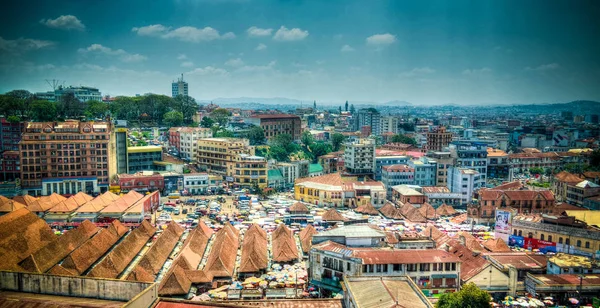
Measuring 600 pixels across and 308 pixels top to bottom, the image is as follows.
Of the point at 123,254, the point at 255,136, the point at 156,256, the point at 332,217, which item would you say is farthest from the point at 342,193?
the point at 255,136

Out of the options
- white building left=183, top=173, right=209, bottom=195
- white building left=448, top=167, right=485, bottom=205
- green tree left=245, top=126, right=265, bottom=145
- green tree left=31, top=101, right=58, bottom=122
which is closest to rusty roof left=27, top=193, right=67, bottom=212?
white building left=183, top=173, right=209, bottom=195

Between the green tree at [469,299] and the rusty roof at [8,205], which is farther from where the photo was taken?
the rusty roof at [8,205]

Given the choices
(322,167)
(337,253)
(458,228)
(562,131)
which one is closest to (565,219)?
(458,228)

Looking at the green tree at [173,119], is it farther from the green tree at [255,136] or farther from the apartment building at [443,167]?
the apartment building at [443,167]

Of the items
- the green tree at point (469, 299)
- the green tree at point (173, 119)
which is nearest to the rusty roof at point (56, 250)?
the green tree at point (469, 299)

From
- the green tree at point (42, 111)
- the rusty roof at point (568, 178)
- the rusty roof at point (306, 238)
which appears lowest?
the rusty roof at point (306, 238)

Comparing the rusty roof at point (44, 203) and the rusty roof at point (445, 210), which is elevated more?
the rusty roof at point (44, 203)

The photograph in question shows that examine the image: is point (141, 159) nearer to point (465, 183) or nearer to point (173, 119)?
point (173, 119)
